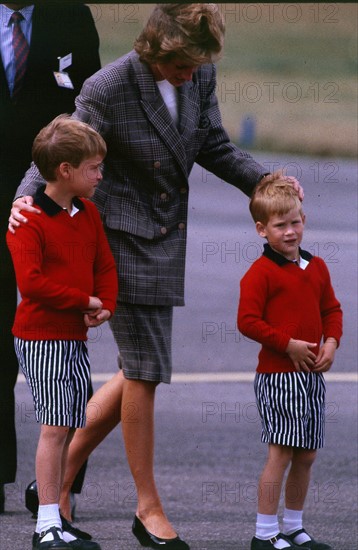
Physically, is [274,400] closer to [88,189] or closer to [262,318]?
[262,318]

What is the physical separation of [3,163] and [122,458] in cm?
158

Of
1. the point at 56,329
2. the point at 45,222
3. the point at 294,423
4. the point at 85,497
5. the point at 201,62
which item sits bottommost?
the point at 85,497

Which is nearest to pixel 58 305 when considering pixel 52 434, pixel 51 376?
pixel 51 376

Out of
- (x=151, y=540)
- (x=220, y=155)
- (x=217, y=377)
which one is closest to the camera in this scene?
(x=151, y=540)

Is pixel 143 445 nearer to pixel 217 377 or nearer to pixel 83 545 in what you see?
pixel 83 545

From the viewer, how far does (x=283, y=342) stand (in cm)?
367

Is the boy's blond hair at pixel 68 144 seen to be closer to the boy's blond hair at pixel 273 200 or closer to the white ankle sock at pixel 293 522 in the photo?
the boy's blond hair at pixel 273 200

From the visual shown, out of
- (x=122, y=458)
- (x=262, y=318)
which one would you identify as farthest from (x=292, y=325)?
(x=122, y=458)

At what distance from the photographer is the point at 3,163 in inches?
167

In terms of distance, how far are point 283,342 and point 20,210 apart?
2.68ft

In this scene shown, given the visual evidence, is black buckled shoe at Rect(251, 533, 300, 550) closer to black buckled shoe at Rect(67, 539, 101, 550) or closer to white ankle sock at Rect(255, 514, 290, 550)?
white ankle sock at Rect(255, 514, 290, 550)

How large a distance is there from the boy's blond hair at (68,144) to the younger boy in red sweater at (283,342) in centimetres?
52

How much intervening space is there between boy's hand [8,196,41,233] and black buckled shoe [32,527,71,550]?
0.82 m

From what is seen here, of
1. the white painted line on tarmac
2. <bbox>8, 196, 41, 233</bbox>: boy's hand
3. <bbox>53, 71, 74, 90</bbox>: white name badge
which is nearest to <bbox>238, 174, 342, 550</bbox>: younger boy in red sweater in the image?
<bbox>8, 196, 41, 233</bbox>: boy's hand
